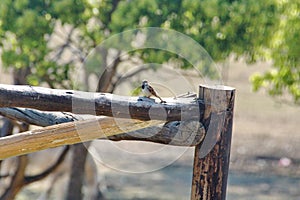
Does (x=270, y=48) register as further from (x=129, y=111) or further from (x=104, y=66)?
(x=129, y=111)

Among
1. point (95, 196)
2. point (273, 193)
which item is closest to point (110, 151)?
point (95, 196)

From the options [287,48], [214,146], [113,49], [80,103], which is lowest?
[214,146]

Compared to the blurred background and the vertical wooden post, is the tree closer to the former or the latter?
the blurred background

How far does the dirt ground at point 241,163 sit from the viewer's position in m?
8.79

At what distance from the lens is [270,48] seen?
6461 mm

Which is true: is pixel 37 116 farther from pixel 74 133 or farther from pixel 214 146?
pixel 214 146

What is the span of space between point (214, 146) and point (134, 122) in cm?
40

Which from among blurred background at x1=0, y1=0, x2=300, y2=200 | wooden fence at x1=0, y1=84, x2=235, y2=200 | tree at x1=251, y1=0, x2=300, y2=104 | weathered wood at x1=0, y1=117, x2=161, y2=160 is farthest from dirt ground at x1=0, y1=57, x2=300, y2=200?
weathered wood at x1=0, y1=117, x2=161, y2=160

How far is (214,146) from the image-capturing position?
353cm

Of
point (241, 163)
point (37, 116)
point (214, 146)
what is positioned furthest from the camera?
point (241, 163)

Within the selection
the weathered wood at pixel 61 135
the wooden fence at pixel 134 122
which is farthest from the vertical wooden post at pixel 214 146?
the weathered wood at pixel 61 135

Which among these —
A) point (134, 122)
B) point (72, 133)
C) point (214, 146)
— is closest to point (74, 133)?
point (72, 133)

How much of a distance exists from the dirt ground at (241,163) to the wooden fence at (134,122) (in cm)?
340

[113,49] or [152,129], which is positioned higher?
[113,49]
